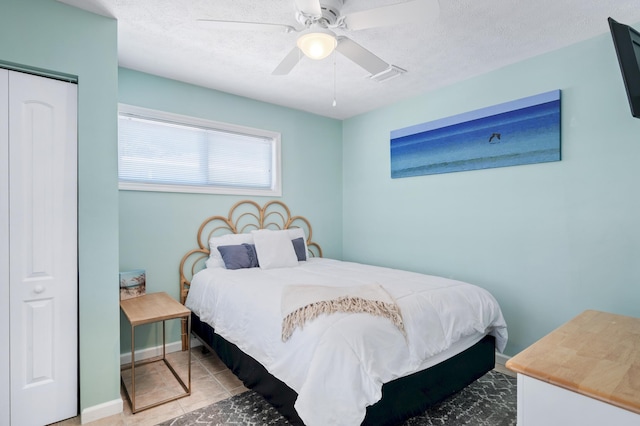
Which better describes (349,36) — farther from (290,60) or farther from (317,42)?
(317,42)

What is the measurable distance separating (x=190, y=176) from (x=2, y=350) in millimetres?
2022

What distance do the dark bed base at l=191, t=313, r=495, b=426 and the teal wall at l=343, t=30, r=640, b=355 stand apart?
2.52 ft

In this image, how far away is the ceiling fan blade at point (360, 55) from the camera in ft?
6.75

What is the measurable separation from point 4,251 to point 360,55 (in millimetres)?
2483

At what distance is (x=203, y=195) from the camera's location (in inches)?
138

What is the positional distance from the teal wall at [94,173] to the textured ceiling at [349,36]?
18 cm

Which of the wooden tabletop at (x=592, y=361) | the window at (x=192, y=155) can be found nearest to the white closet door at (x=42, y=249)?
the window at (x=192, y=155)

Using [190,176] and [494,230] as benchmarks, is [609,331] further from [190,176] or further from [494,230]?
[190,176]

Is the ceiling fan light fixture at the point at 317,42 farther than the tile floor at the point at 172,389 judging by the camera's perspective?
No

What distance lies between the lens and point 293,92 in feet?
11.9

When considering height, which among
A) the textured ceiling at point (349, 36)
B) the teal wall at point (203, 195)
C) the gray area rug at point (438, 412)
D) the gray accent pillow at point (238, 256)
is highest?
the textured ceiling at point (349, 36)

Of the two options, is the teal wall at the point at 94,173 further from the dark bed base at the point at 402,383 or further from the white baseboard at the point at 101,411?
the dark bed base at the point at 402,383

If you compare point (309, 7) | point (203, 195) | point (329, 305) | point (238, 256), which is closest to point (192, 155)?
point (203, 195)

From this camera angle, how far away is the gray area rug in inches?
82.3
